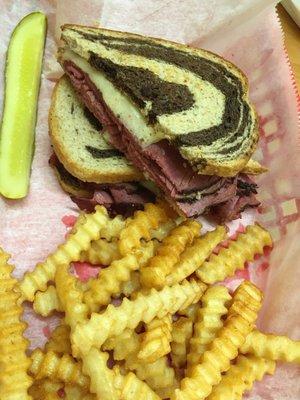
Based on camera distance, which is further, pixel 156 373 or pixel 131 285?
pixel 131 285

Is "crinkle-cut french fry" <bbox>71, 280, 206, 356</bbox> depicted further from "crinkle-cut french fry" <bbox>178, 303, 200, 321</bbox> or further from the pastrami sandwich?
the pastrami sandwich

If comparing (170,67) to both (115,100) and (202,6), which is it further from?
(202,6)

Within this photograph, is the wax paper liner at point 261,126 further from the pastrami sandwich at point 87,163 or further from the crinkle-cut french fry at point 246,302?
the crinkle-cut french fry at point 246,302

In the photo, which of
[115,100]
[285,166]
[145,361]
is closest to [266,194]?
[285,166]

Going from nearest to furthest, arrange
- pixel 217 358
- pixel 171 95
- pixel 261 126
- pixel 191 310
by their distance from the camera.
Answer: pixel 217 358, pixel 191 310, pixel 171 95, pixel 261 126

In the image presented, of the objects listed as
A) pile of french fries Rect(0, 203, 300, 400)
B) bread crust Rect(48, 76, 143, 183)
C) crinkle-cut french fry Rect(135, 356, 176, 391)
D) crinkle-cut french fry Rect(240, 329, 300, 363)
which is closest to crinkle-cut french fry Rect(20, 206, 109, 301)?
pile of french fries Rect(0, 203, 300, 400)

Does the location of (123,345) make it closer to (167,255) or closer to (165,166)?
(167,255)

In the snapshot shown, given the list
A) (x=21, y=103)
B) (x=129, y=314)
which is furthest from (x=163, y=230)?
(x=21, y=103)
